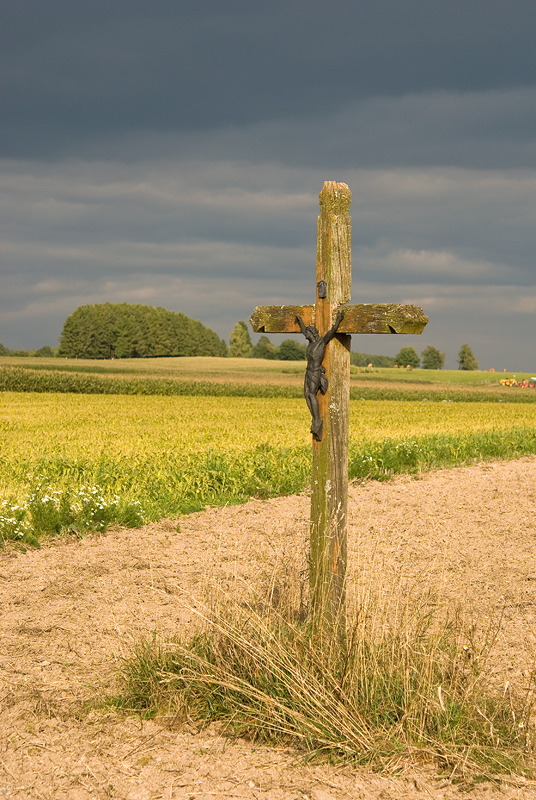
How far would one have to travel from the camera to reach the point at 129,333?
101 meters

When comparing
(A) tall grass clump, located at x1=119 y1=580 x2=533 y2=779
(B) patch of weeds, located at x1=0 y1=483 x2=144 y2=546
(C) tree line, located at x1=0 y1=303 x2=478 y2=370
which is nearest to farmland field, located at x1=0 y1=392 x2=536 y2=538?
(B) patch of weeds, located at x1=0 y1=483 x2=144 y2=546

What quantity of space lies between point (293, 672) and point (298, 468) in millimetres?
7873

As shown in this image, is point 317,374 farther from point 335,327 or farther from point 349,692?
point 349,692

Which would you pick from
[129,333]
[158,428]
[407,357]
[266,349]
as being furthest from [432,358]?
[158,428]

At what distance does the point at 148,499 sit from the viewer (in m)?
9.45

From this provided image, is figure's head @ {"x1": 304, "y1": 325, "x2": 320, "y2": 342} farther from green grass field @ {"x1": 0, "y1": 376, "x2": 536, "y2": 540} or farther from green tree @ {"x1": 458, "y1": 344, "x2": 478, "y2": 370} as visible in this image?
green tree @ {"x1": 458, "y1": 344, "x2": 478, "y2": 370}

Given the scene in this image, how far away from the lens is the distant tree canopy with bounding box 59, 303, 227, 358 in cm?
10069

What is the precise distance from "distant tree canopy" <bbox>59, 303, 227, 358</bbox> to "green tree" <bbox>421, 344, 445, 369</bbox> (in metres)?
41.4

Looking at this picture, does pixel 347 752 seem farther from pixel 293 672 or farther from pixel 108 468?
pixel 108 468

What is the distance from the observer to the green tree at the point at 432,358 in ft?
420

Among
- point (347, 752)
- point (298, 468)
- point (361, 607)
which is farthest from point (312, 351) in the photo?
point (298, 468)

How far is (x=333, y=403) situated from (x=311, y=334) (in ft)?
1.64

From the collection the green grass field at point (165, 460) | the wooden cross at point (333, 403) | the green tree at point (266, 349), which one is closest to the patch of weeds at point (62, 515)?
Result: the green grass field at point (165, 460)

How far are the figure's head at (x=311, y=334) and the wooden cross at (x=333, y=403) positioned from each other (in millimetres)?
30
